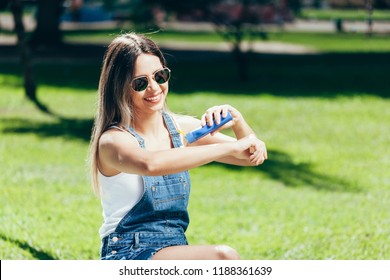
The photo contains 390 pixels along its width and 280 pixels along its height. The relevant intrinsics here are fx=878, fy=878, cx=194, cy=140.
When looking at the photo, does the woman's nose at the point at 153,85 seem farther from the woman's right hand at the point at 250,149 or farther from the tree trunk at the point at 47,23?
the tree trunk at the point at 47,23

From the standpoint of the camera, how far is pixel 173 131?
3.79 metres

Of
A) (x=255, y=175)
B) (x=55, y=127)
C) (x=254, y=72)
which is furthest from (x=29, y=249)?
(x=254, y=72)

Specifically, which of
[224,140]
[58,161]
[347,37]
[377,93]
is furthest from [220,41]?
[224,140]

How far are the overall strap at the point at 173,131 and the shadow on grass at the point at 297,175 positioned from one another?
5.69m

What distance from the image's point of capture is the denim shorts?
11.6ft

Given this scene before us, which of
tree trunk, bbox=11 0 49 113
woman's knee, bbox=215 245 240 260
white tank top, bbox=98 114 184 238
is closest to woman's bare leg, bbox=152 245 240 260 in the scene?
woman's knee, bbox=215 245 240 260

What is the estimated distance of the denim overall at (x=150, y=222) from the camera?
355 cm

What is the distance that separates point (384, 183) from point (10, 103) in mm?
8006

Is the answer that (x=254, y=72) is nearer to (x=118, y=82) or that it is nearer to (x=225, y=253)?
(x=118, y=82)

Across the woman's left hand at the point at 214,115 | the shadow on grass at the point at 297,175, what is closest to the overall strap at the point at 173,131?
the woman's left hand at the point at 214,115

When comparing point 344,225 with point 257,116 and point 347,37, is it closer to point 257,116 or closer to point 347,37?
point 257,116

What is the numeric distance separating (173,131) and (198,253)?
618 millimetres

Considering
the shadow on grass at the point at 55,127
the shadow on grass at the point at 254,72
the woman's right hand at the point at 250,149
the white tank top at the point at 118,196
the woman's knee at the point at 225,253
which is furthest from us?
the shadow on grass at the point at 254,72

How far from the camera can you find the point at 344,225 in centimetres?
756
